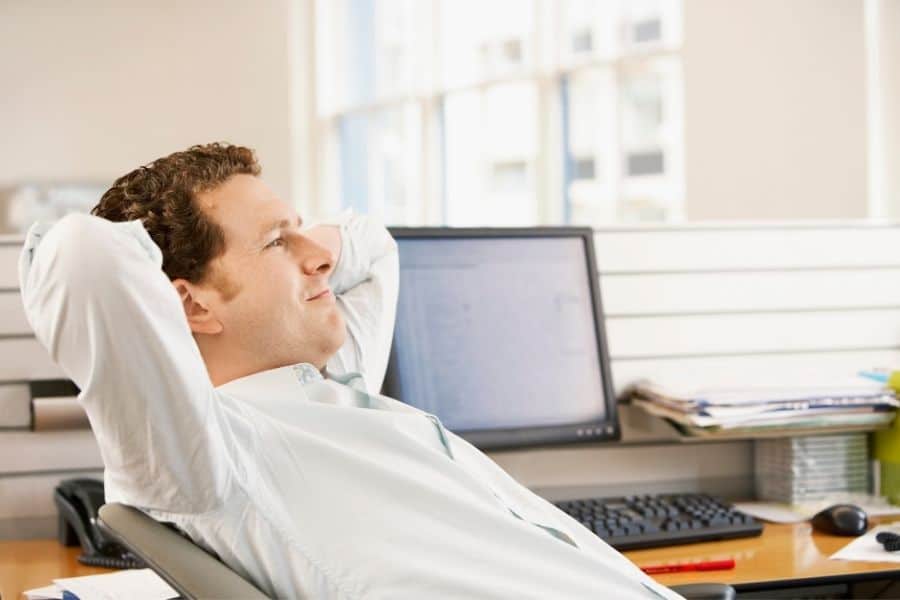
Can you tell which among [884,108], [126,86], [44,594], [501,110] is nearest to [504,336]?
[44,594]

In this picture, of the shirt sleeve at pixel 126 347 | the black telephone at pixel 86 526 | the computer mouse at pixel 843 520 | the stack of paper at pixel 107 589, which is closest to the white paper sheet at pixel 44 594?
the stack of paper at pixel 107 589

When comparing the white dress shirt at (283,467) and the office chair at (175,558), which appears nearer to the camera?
the white dress shirt at (283,467)

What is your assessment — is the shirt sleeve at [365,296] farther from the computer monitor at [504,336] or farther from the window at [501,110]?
the window at [501,110]

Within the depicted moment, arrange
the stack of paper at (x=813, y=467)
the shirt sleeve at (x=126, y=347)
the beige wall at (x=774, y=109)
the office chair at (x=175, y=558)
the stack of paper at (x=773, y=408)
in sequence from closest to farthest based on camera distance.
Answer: the shirt sleeve at (x=126, y=347) → the office chair at (x=175, y=558) → the stack of paper at (x=773, y=408) → the stack of paper at (x=813, y=467) → the beige wall at (x=774, y=109)

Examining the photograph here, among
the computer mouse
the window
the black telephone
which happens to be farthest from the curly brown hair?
the window

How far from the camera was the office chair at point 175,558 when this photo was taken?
96 cm

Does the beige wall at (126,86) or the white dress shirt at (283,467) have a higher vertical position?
the beige wall at (126,86)

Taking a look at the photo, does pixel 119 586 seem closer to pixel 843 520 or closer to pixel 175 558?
pixel 175 558

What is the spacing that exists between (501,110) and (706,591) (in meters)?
4.36

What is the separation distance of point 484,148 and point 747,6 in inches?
75.2

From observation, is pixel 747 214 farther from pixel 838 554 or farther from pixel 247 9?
pixel 247 9

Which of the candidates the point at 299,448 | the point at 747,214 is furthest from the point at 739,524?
the point at 747,214

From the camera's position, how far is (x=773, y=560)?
61.7 inches

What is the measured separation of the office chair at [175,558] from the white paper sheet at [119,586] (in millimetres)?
337
